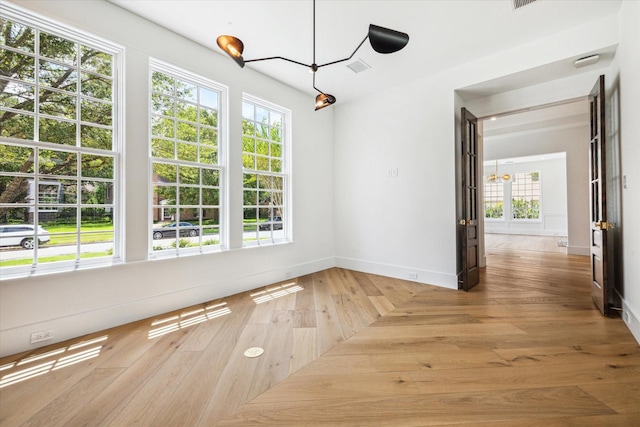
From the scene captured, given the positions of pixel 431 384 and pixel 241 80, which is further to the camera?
pixel 241 80

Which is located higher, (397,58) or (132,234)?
(397,58)

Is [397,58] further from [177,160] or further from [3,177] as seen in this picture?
[3,177]

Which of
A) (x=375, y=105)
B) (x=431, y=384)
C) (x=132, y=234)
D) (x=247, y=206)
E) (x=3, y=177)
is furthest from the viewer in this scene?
(x=375, y=105)

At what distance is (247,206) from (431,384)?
10.1ft

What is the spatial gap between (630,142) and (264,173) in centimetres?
410

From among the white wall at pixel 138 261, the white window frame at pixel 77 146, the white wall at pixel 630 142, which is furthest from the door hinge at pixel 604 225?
the white window frame at pixel 77 146

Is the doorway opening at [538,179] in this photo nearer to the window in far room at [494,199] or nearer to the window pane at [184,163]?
the window in far room at [494,199]

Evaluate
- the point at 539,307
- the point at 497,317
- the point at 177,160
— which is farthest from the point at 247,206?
the point at 539,307

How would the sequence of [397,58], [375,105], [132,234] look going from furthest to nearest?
[375,105] → [397,58] → [132,234]

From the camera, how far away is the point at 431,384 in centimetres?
175

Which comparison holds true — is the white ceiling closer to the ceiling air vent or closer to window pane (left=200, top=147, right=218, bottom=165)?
the ceiling air vent

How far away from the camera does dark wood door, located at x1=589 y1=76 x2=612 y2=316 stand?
272 cm

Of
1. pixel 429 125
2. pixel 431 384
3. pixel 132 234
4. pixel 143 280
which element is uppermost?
pixel 429 125

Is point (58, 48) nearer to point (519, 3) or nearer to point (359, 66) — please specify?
point (359, 66)
